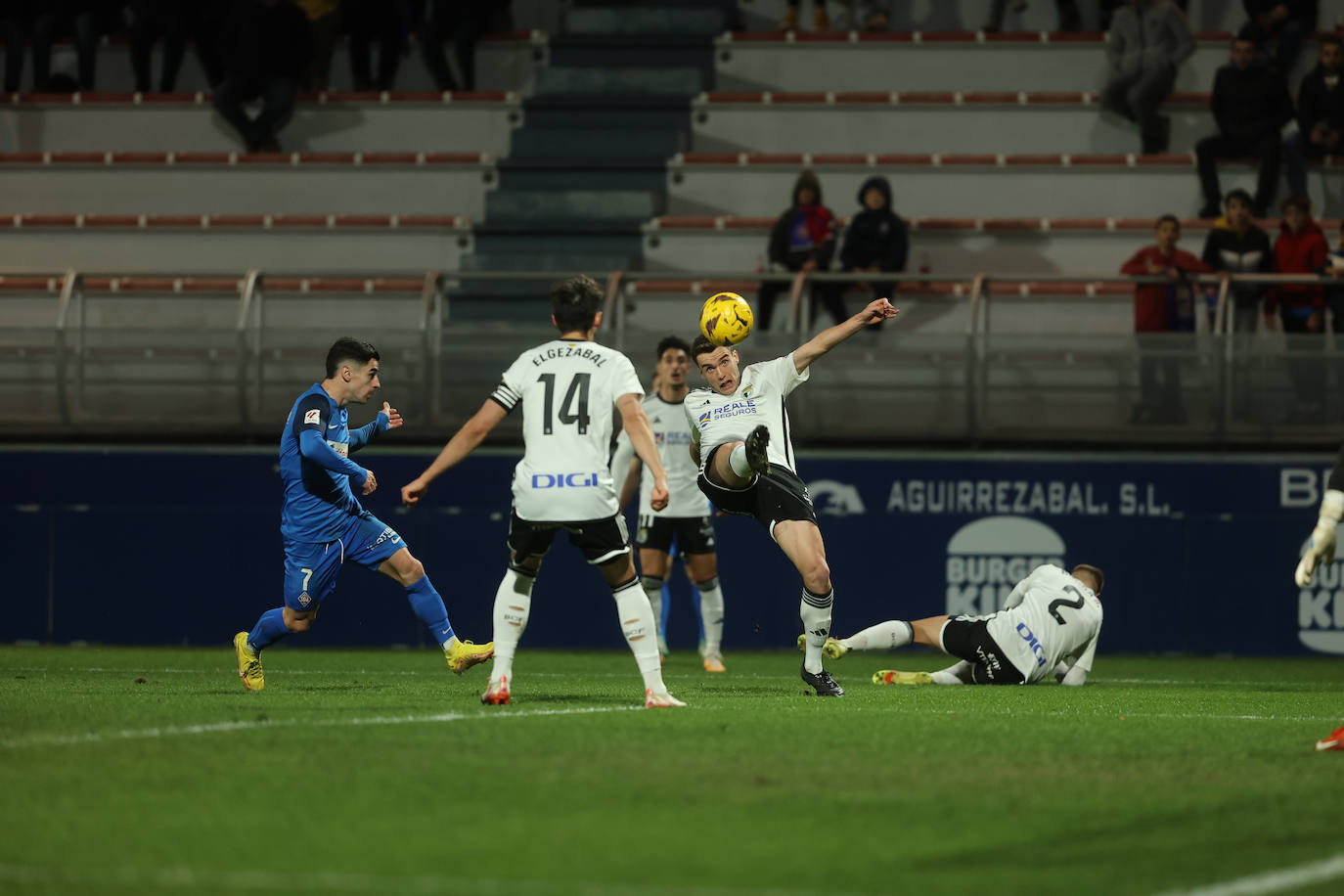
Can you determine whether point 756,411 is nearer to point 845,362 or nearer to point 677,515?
point 677,515

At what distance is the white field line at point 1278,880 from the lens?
4.56 metres

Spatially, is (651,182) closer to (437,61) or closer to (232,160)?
(437,61)

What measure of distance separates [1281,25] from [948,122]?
13.3ft

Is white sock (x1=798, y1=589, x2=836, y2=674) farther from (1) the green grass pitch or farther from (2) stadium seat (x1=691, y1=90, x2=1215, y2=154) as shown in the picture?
(2) stadium seat (x1=691, y1=90, x2=1215, y2=154)

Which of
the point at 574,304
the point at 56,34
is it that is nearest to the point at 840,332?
the point at 574,304

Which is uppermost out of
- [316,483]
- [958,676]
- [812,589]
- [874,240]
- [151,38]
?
[151,38]

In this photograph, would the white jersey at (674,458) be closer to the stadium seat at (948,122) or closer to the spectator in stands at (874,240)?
the spectator in stands at (874,240)

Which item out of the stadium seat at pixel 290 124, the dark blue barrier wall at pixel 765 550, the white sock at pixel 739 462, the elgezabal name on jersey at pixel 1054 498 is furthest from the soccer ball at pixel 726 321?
the stadium seat at pixel 290 124

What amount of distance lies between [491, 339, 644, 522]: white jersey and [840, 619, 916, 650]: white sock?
2.97m

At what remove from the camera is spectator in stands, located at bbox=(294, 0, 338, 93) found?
23833 millimetres

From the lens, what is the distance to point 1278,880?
187 inches

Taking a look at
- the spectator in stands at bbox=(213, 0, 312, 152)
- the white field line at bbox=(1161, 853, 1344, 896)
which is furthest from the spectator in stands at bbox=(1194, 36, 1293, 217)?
the white field line at bbox=(1161, 853, 1344, 896)

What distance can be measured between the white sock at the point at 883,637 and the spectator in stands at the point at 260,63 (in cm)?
1426

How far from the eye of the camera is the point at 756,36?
2369 cm
